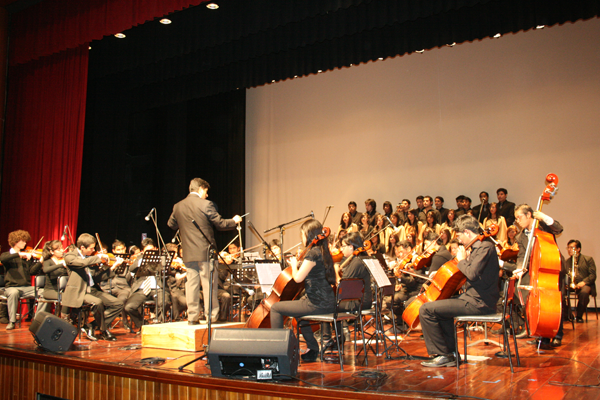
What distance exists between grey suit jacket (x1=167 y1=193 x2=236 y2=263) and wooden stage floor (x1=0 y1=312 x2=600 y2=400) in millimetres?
880

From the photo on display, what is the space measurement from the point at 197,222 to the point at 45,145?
550cm

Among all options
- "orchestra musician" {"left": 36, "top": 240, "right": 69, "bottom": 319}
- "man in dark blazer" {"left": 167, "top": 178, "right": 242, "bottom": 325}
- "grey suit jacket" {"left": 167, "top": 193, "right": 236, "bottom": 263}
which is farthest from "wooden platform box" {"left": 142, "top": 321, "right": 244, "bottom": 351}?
"orchestra musician" {"left": 36, "top": 240, "right": 69, "bottom": 319}

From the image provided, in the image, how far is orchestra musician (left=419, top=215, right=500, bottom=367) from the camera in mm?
3717

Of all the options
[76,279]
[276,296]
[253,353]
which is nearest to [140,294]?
[76,279]

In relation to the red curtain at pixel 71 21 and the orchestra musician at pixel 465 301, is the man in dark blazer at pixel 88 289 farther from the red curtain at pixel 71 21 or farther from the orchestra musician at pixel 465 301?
the orchestra musician at pixel 465 301

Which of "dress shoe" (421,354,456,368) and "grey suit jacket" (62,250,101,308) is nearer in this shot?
"dress shoe" (421,354,456,368)

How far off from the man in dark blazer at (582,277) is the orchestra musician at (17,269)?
7233mm

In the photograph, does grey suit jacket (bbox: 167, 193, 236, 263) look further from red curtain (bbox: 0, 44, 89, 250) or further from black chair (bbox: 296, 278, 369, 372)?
red curtain (bbox: 0, 44, 89, 250)

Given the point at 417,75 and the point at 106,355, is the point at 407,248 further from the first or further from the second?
the point at 417,75

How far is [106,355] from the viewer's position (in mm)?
4242

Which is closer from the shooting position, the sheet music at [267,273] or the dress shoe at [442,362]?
the dress shoe at [442,362]

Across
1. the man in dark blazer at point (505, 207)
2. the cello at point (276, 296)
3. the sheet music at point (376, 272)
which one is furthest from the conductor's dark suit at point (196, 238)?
the man in dark blazer at point (505, 207)

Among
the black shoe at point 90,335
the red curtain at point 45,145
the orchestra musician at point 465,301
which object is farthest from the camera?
the red curtain at point 45,145

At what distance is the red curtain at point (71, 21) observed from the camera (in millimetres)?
6598
